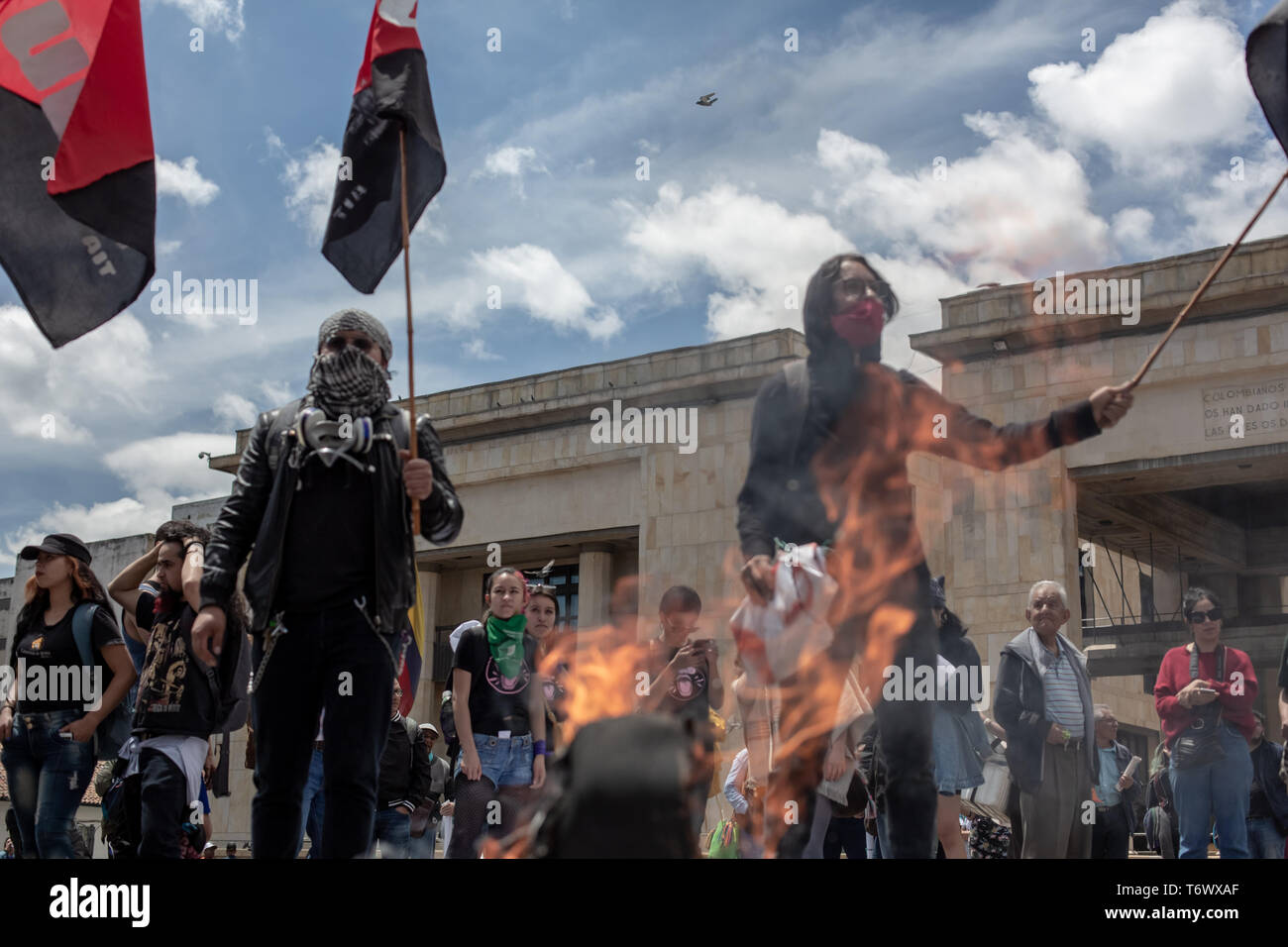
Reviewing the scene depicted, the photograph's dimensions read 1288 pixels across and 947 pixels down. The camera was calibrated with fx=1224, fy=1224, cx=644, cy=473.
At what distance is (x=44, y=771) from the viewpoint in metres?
6.02

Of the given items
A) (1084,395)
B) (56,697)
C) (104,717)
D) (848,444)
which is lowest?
(104,717)

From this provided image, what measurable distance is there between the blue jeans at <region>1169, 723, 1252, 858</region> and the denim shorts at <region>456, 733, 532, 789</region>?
405 centimetres

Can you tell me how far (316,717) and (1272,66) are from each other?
168 inches

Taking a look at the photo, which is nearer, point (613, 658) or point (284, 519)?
point (284, 519)

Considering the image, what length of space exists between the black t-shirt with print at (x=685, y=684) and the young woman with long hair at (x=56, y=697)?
2889 mm

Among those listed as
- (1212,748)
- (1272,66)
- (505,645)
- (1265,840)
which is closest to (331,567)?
(505,645)

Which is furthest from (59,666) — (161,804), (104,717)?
(161,804)

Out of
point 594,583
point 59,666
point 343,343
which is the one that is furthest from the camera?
point 594,583

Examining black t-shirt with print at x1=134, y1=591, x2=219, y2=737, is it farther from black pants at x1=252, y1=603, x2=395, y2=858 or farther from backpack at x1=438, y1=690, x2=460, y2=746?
backpack at x1=438, y1=690, x2=460, y2=746

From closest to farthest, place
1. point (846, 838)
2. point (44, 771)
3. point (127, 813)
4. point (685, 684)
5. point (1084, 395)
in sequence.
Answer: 1. point (127, 813)
2. point (44, 771)
3. point (846, 838)
4. point (685, 684)
5. point (1084, 395)

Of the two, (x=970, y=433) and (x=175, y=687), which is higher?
(x=970, y=433)

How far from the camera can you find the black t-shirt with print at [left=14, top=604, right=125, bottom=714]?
6105 mm

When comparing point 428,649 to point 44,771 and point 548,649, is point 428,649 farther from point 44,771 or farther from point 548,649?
point 44,771
